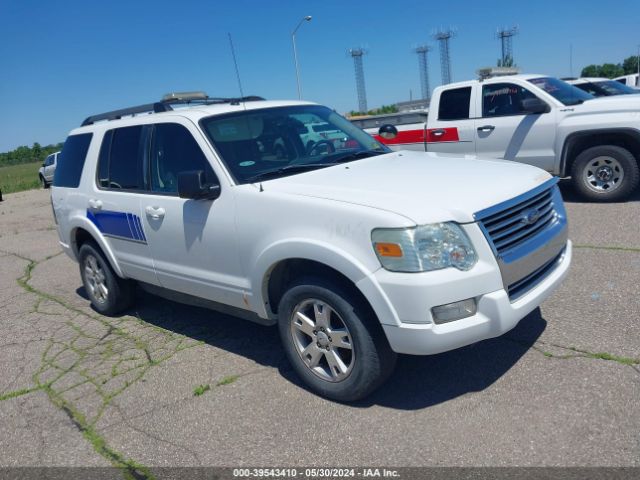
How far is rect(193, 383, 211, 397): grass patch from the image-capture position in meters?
3.89

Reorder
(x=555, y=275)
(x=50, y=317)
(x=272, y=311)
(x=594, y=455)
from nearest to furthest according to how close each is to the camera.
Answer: (x=594, y=455) → (x=555, y=275) → (x=272, y=311) → (x=50, y=317)

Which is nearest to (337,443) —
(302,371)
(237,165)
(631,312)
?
(302,371)

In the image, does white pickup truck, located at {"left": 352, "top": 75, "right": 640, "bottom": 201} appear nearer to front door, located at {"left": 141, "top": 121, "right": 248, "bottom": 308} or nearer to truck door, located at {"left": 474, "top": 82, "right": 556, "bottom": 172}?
truck door, located at {"left": 474, "top": 82, "right": 556, "bottom": 172}

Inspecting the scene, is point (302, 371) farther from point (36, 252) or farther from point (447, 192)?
point (36, 252)

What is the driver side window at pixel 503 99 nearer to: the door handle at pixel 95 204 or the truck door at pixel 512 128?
the truck door at pixel 512 128

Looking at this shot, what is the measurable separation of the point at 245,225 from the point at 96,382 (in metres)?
1.76

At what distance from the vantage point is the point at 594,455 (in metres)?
2.75

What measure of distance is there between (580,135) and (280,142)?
532cm

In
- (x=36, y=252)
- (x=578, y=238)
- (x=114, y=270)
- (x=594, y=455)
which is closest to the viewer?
(x=594, y=455)

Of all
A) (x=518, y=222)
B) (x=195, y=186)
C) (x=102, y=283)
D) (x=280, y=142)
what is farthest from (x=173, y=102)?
(x=518, y=222)

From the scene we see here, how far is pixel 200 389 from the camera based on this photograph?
393cm

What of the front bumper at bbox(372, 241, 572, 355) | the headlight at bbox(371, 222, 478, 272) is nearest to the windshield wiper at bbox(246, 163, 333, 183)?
the headlight at bbox(371, 222, 478, 272)

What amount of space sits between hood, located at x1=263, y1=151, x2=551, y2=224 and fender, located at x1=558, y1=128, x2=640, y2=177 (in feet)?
14.5

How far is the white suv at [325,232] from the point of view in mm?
3031
